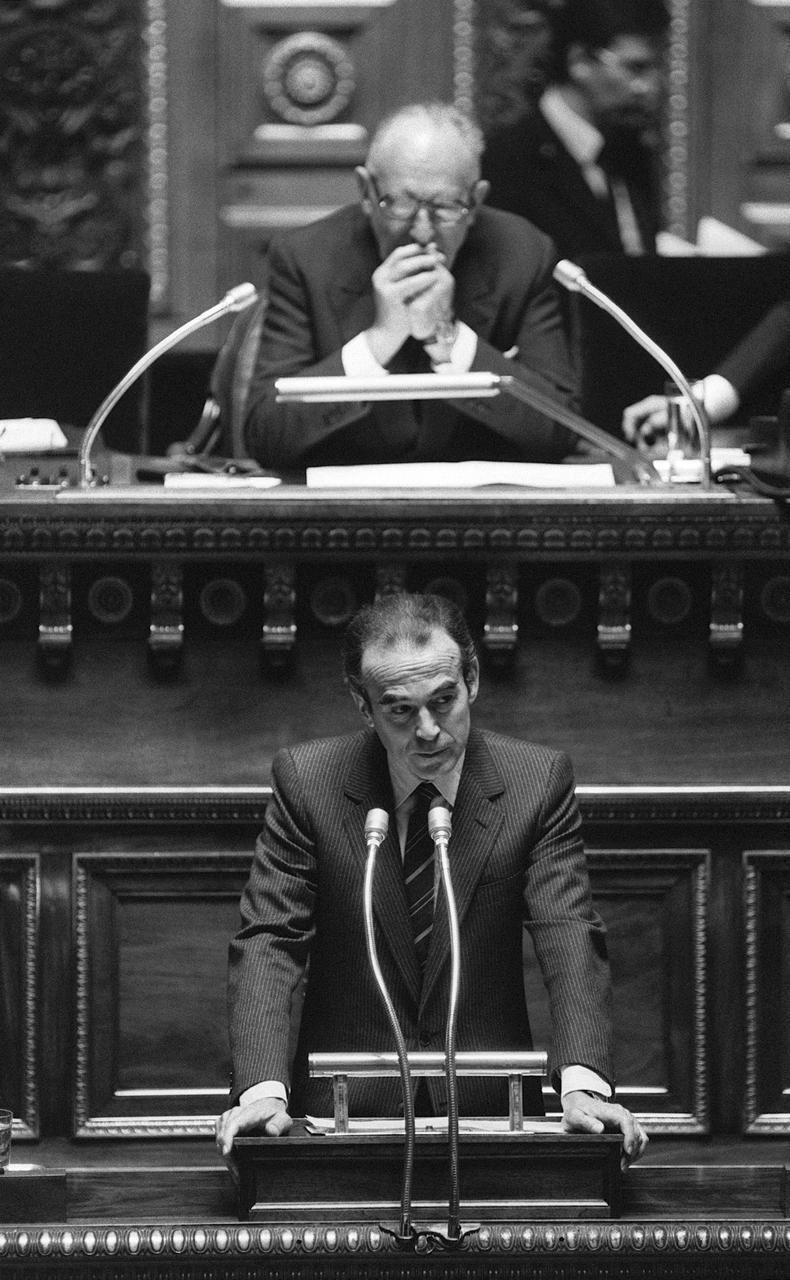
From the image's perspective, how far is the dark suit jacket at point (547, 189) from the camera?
5816 millimetres

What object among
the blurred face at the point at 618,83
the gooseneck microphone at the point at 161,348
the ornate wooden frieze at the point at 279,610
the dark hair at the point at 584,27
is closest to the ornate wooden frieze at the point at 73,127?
the dark hair at the point at 584,27

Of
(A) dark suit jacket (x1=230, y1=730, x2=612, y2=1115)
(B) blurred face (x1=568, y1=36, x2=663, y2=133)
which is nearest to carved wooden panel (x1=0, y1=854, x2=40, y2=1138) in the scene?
(A) dark suit jacket (x1=230, y1=730, x2=612, y2=1115)

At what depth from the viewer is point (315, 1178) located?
2.74 m

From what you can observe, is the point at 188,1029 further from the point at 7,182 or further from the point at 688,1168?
the point at 7,182

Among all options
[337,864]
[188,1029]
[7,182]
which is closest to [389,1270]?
[337,864]

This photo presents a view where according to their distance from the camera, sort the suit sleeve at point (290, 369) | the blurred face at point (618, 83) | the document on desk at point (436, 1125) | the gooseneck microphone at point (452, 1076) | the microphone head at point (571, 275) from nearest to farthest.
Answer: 1. the gooseneck microphone at point (452, 1076)
2. the document on desk at point (436, 1125)
3. the microphone head at point (571, 275)
4. the suit sleeve at point (290, 369)
5. the blurred face at point (618, 83)

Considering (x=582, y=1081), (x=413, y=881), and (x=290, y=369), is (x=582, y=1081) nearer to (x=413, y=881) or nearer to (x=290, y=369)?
(x=413, y=881)

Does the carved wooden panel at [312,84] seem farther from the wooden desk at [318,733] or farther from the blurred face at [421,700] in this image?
the blurred face at [421,700]

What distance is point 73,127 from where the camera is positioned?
6.78 m

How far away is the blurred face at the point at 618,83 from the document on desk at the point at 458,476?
2143 millimetres

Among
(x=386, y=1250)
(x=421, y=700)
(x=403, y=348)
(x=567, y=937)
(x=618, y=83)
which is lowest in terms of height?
(x=386, y=1250)

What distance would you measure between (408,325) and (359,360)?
0.11m

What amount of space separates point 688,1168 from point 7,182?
4.65 metres

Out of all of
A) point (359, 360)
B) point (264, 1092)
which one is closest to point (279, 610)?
point (359, 360)
